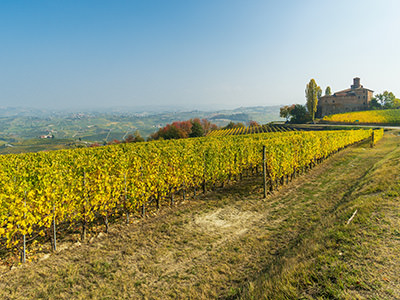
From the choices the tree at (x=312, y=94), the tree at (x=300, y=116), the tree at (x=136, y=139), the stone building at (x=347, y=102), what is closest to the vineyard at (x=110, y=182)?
the tree at (x=136, y=139)

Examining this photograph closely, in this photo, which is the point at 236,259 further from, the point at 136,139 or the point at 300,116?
the point at 300,116

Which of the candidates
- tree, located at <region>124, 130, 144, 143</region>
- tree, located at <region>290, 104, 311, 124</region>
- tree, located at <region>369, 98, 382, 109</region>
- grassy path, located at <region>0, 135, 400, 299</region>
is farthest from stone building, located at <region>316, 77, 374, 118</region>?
grassy path, located at <region>0, 135, 400, 299</region>

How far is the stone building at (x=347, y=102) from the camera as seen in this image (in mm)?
108938

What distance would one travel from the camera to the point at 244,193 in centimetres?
1236

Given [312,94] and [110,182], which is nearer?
[110,182]

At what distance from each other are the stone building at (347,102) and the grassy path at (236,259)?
122585mm

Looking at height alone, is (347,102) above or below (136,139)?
above

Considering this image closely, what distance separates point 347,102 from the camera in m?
110

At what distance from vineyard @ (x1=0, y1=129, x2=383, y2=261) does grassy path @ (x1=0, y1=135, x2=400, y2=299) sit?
1111 millimetres

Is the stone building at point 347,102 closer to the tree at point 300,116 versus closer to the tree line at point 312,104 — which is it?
the tree line at point 312,104

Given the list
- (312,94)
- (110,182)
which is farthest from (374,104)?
(110,182)

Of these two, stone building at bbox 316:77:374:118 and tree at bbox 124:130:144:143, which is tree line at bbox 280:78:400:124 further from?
tree at bbox 124:130:144:143

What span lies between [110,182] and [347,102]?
13497cm

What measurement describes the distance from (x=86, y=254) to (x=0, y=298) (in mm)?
2080
